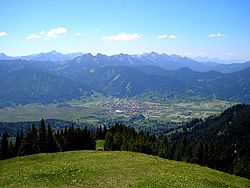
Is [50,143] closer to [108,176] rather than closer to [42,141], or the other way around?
[42,141]

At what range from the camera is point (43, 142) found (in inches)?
3723

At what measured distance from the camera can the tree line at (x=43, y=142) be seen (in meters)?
93.8

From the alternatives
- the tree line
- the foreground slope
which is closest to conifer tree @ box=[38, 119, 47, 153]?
the tree line

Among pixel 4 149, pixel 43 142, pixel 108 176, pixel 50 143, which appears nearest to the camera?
pixel 108 176

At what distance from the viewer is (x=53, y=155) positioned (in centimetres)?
6812

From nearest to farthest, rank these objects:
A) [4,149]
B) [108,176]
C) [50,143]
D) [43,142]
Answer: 1. [108,176]
2. [43,142]
3. [50,143]
4. [4,149]

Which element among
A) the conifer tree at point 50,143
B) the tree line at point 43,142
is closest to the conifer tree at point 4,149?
the tree line at point 43,142

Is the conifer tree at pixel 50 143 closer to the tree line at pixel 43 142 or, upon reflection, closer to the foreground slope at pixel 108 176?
the tree line at pixel 43 142

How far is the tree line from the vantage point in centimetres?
9381

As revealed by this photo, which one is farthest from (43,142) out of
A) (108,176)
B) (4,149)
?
(108,176)

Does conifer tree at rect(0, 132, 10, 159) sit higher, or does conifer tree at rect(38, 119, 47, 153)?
conifer tree at rect(38, 119, 47, 153)

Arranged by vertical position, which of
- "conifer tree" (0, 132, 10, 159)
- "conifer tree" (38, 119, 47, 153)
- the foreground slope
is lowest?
"conifer tree" (0, 132, 10, 159)

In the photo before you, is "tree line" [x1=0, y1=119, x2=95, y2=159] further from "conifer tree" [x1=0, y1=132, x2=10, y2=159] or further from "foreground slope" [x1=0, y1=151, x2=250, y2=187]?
"foreground slope" [x1=0, y1=151, x2=250, y2=187]

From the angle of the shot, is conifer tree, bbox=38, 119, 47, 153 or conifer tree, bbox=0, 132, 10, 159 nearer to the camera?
conifer tree, bbox=38, 119, 47, 153
